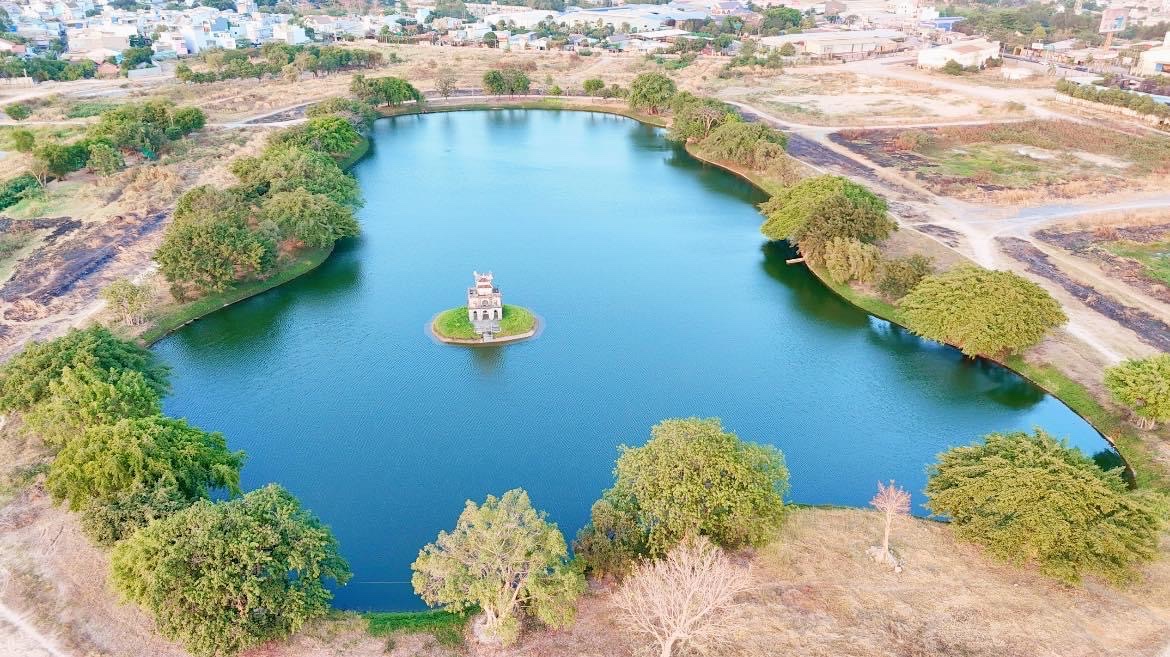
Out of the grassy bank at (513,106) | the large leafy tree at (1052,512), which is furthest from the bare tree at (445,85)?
the large leafy tree at (1052,512)

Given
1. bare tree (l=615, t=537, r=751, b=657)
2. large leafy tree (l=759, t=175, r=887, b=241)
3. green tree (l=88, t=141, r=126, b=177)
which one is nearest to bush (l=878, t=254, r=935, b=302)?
large leafy tree (l=759, t=175, r=887, b=241)

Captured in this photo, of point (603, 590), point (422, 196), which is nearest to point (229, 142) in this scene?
point (422, 196)

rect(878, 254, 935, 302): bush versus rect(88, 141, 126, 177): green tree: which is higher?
rect(88, 141, 126, 177): green tree

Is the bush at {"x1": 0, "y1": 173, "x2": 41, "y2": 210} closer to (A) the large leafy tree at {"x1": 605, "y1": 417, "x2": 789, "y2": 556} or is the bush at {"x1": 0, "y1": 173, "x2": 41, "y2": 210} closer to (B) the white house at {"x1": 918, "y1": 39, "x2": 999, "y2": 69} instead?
(A) the large leafy tree at {"x1": 605, "y1": 417, "x2": 789, "y2": 556}

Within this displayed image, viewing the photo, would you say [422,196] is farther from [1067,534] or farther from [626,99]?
[1067,534]

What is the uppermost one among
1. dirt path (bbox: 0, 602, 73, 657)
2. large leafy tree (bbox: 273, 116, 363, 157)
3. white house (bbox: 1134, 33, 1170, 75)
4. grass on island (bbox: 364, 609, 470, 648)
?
white house (bbox: 1134, 33, 1170, 75)

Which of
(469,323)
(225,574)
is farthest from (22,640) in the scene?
(469,323)
